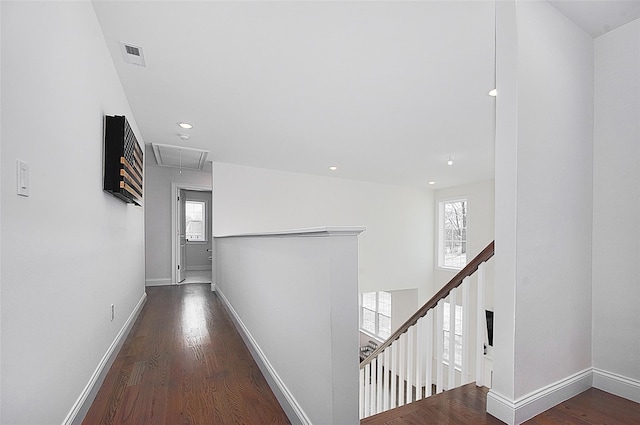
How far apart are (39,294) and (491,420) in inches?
83.3

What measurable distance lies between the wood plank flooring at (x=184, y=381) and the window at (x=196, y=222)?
5.32 metres

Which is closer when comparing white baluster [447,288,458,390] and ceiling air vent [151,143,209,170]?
white baluster [447,288,458,390]

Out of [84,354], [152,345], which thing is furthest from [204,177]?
Answer: [84,354]

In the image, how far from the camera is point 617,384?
178 cm

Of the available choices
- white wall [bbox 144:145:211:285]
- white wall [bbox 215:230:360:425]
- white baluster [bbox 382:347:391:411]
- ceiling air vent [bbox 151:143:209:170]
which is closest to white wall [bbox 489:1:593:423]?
white wall [bbox 215:230:360:425]

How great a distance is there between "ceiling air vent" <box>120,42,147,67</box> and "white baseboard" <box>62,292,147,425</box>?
2.18m

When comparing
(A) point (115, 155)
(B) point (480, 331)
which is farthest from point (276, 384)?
(A) point (115, 155)

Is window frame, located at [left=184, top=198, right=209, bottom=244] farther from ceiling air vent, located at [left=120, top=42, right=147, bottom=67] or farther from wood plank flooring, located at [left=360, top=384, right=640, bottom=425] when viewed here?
wood plank flooring, located at [left=360, top=384, right=640, bottom=425]

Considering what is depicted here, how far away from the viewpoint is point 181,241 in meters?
6.50

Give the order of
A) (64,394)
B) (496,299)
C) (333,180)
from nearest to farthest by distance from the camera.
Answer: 1. (64,394)
2. (496,299)
3. (333,180)

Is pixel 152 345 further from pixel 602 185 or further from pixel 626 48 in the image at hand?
pixel 626 48

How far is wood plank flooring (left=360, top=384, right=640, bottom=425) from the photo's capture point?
1.57m

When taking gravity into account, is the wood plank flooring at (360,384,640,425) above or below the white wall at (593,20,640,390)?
below

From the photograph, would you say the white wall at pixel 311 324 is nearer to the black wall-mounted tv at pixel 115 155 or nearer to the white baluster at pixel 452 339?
the white baluster at pixel 452 339
